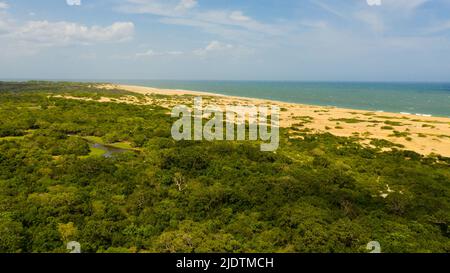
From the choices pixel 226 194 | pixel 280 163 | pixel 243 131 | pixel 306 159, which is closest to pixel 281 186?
pixel 226 194

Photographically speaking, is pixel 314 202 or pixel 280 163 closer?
pixel 314 202

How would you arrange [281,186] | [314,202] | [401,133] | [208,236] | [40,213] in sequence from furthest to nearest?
[401,133]
[281,186]
[314,202]
[40,213]
[208,236]

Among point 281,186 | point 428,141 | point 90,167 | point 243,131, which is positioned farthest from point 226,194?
Answer: point 428,141
